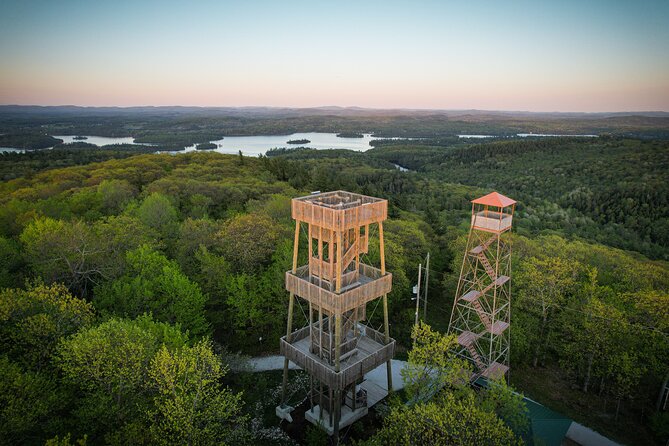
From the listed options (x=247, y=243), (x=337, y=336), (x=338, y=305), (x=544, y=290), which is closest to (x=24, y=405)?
(x=337, y=336)

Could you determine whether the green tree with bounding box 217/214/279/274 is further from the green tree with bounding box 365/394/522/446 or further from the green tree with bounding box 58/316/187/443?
the green tree with bounding box 365/394/522/446

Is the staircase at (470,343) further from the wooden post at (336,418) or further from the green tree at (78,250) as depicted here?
the green tree at (78,250)

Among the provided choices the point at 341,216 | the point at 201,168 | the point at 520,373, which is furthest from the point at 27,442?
the point at 201,168

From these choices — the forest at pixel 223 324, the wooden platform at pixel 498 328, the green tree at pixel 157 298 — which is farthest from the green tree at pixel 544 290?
the green tree at pixel 157 298

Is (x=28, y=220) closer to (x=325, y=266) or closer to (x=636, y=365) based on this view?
(x=325, y=266)

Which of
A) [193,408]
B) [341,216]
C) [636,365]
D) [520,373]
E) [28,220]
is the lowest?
[520,373]

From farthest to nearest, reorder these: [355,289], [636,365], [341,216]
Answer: [636,365]
[355,289]
[341,216]

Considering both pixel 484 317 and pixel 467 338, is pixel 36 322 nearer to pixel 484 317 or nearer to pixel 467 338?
pixel 467 338
